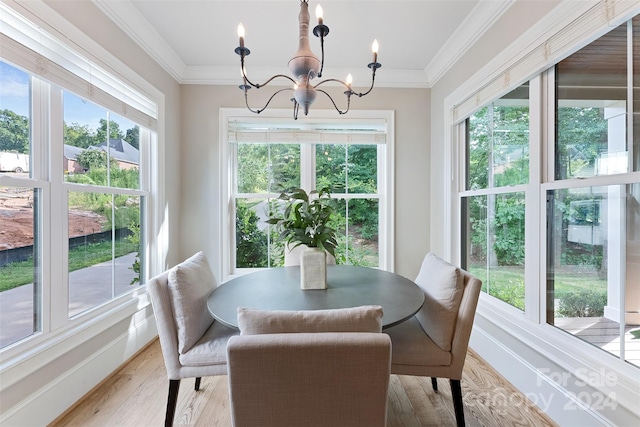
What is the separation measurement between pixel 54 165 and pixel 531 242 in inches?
113

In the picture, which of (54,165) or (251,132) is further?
(251,132)

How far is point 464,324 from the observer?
1.35 metres

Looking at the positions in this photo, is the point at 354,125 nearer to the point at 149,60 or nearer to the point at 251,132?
the point at 251,132

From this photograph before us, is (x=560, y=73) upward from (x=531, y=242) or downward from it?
upward

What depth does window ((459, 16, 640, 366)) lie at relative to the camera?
4.15ft

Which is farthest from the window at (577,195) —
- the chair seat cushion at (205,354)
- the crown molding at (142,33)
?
the crown molding at (142,33)

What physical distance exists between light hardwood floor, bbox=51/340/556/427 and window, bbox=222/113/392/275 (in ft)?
4.29

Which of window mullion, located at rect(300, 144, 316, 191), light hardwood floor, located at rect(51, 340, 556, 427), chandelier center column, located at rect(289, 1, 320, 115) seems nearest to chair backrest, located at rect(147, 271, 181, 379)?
light hardwood floor, located at rect(51, 340, 556, 427)

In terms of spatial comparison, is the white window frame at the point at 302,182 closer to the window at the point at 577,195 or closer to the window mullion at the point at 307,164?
the window mullion at the point at 307,164

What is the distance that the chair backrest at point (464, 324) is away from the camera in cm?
135

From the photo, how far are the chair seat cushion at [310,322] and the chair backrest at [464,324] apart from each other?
68cm

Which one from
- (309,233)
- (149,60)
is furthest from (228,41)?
(309,233)

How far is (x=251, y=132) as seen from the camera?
302 cm


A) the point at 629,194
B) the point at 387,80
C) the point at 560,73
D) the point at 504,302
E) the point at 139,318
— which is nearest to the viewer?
the point at 629,194
